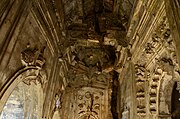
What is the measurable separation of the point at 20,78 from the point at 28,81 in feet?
2.35

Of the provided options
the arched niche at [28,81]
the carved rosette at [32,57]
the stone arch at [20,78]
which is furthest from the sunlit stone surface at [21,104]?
the carved rosette at [32,57]

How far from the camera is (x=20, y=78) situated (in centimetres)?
466

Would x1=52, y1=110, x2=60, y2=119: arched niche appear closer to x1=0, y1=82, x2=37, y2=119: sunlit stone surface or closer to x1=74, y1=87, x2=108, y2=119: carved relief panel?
x1=74, y1=87, x2=108, y2=119: carved relief panel

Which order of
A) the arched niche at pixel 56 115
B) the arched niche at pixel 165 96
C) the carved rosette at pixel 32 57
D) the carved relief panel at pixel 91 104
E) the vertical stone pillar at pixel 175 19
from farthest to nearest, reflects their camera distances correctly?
the carved relief panel at pixel 91 104 < the arched niche at pixel 56 115 < the arched niche at pixel 165 96 < the carved rosette at pixel 32 57 < the vertical stone pillar at pixel 175 19

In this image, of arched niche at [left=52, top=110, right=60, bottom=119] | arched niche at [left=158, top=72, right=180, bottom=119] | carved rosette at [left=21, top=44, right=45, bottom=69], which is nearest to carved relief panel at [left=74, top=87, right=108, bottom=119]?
arched niche at [left=52, top=110, right=60, bottom=119]

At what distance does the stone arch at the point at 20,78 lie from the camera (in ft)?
13.2

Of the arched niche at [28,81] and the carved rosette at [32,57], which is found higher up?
the carved rosette at [32,57]

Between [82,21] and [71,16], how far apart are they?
41 centimetres

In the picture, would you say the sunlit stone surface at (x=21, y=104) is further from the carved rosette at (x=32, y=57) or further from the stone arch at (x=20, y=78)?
the carved rosette at (x=32, y=57)

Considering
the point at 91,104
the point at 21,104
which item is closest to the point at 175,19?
the point at 21,104

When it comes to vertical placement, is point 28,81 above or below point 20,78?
above

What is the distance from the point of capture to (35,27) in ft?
17.1

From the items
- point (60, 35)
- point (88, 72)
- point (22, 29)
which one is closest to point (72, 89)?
point (88, 72)

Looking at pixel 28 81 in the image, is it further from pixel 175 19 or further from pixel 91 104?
pixel 91 104
